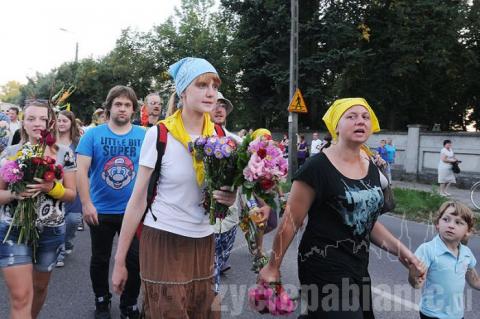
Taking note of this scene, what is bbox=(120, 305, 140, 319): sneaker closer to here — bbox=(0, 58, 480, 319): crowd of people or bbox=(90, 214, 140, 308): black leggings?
bbox=(90, 214, 140, 308): black leggings

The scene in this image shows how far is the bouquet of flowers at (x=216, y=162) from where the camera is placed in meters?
2.44

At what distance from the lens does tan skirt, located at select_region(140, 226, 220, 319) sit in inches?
101

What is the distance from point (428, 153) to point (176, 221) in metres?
19.1

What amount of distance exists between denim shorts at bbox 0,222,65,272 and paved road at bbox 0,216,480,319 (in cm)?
120

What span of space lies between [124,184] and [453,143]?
55.3 feet

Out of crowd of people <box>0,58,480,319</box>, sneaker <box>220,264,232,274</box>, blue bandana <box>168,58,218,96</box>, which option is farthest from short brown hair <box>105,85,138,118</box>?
sneaker <box>220,264,232,274</box>

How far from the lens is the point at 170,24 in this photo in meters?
31.3

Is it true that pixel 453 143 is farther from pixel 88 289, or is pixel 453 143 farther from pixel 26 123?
pixel 26 123

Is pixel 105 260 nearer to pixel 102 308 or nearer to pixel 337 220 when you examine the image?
pixel 102 308

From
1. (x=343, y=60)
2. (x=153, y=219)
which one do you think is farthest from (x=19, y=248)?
(x=343, y=60)

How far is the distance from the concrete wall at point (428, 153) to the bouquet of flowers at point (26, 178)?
Answer: 16.8 meters

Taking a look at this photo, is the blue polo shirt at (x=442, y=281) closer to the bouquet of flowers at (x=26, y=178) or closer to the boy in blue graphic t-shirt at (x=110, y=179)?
the boy in blue graphic t-shirt at (x=110, y=179)

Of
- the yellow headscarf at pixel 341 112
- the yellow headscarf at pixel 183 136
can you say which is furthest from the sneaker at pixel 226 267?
the yellow headscarf at pixel 183 136

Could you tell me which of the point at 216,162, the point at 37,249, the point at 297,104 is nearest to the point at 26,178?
the point at 37,249
